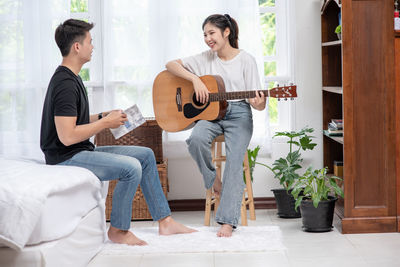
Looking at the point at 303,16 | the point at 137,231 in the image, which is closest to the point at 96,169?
the point at 137,231

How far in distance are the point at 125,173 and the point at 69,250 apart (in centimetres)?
55

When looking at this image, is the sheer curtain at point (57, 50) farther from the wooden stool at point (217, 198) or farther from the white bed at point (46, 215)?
the white bed at point (46, 215)

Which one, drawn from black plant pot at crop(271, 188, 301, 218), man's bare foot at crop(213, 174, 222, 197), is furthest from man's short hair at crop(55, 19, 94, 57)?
black plant pot at crop(271, 188, 301, 218)

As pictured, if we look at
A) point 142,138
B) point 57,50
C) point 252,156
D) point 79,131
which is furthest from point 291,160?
point 57,50

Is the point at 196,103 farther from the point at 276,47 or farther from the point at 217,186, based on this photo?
the point at 276,47

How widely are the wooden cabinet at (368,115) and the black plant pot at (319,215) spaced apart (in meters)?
0.09

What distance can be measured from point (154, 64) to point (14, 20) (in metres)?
1.03

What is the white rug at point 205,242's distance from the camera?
2.71 meters

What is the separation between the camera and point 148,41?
3.84 metres

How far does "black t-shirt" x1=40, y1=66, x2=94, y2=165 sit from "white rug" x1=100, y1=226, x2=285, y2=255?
533 millimetres

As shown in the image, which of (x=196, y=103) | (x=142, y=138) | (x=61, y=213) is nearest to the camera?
(x=61, y=213)

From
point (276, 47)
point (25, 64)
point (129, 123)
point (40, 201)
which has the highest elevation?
point (276, 47)

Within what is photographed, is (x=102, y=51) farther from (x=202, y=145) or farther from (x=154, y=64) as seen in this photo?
(x=202, y=145)

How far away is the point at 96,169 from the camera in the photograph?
103 inches
